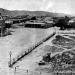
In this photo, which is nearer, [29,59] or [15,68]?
[15,68]

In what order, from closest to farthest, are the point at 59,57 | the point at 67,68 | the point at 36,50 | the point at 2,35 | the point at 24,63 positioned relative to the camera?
the point at 67,68 < the point at 24,63 < the point at 59,57 < the point at 36,50 < the point at 2,35

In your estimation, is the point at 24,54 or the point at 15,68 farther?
the point at 24,54

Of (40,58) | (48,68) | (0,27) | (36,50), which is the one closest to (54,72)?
(48,68)

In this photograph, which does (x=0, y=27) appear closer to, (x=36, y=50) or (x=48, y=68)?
(x=36, y=50)

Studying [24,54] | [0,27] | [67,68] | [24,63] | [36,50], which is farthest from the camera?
[0,27]

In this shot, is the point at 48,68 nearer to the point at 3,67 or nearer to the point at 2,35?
the point at 3,67

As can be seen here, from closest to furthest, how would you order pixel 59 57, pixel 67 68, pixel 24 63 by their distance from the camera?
pixel 67 68
pixel 24 63
pixel 59 57

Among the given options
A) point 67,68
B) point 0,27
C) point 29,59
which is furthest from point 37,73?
point 0,27

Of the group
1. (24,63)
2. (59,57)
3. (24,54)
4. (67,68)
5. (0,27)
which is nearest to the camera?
(67,68)
